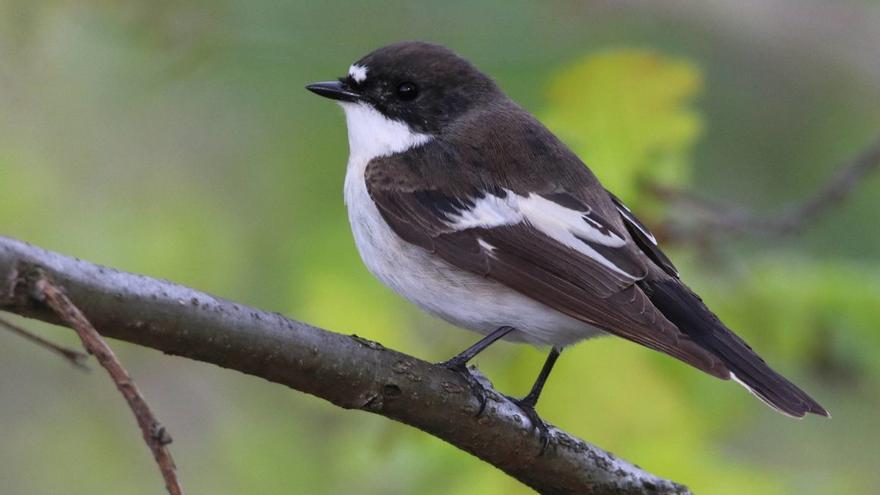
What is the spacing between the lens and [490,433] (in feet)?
10.0

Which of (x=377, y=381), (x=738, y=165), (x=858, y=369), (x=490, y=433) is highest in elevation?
(x=738, y=165)

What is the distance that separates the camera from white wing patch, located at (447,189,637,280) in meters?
3.77

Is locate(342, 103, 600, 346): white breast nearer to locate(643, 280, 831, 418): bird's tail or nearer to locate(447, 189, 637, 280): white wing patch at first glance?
locate(447, 189, 637, 280): white wing patch

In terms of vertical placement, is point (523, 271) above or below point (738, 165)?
below

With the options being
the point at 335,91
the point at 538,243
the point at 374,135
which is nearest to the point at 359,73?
the point at 335,91

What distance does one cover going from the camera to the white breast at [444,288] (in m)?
3.68

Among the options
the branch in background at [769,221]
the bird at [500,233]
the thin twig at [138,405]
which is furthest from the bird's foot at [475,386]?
the branch in background at [769,221]

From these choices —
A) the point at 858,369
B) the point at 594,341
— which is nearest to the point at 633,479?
the point at 594,341

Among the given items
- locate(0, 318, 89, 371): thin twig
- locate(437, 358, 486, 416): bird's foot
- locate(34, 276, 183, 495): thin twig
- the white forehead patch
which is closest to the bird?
the white forehead patch

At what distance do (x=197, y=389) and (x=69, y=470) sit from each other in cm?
84

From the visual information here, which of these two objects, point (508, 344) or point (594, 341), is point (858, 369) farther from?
point (508, 344)

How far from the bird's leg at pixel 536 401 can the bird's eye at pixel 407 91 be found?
1.12m

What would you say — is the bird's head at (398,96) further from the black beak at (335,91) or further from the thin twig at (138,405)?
the thin twig at (138,405)

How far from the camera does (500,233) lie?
149 inches
